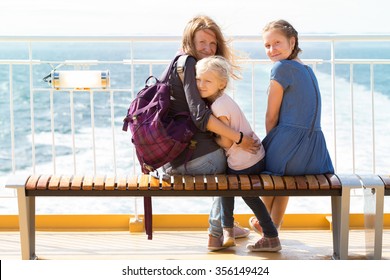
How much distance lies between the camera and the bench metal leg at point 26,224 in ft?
12.5

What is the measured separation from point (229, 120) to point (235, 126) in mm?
44

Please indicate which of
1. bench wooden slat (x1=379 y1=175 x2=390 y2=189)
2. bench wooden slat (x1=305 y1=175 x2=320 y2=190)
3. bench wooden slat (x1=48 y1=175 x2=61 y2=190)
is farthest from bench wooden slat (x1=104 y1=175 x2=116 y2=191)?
bench wooden slat (x1=379 y1=175 x2=390 y2=189)

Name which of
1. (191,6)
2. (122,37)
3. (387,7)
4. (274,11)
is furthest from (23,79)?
(122,37)

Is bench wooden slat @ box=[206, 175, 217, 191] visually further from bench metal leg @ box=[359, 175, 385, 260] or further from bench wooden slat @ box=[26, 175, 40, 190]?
bench wooden slat @ box=[26, 175, 40, 190]

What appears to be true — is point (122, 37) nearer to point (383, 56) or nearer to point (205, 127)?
point (205, 127)

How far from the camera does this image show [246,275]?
11.8 feet

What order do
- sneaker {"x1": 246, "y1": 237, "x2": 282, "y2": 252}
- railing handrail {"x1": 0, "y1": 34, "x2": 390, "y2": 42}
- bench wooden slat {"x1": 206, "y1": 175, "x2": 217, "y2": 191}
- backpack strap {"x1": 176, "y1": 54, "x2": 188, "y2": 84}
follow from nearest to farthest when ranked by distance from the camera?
bench wooden slat {"x1": 206, "y1": 175, "x2": 217, "y2": 191} < backpack strap {"x1": 176, "y1": 54, "x2": 188, "y2": 84} < sneaker {"x1": 246, "y1": 237, "x2": 282, "y2": 252} < railing handrail {"x1": 0, "y1": 34, "x2": 390, "y2": 42}

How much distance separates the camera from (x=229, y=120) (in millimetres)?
3812

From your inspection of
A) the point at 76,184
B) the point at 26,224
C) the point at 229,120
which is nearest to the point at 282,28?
the point at 229,120

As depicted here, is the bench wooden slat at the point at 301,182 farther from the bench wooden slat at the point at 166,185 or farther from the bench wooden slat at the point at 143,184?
the bench wooden slat at the point at 143,184

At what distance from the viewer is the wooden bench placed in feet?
12.1

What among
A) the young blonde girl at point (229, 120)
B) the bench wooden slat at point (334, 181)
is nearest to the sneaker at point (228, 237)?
the young blonde girl at point (229, 120)

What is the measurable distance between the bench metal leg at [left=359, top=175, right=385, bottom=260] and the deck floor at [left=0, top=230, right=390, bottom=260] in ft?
0.43

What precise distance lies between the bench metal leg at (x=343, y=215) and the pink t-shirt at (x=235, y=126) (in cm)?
42
